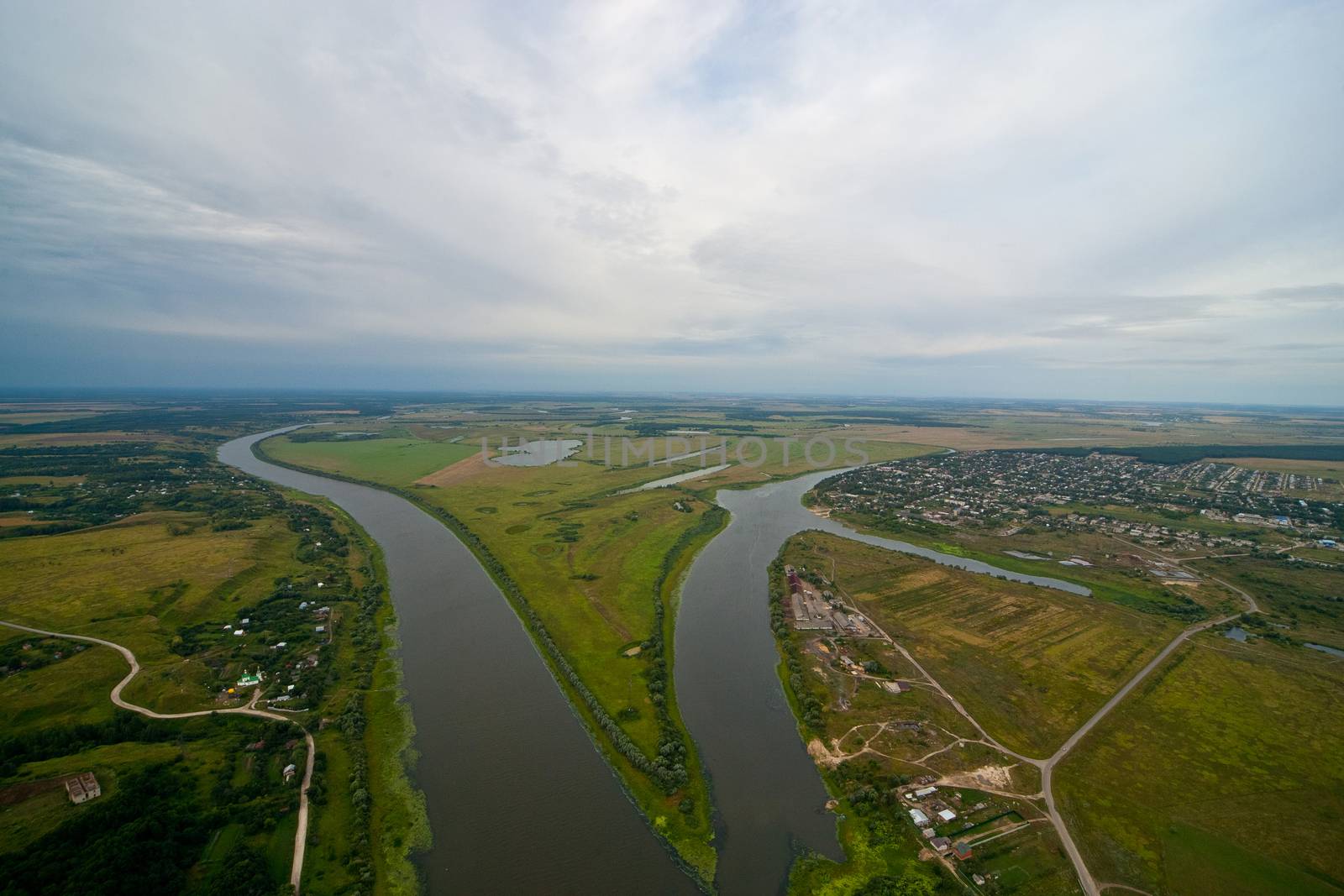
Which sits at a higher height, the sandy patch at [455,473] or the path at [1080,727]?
the sandy patch at [455,473]

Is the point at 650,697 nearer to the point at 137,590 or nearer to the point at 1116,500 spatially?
the point at 137,590

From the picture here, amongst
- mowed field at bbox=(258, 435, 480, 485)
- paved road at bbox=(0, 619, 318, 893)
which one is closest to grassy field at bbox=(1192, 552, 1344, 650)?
paved road at bbox=(0, 619, 318, 893)

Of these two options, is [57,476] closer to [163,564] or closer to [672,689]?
[163,564]

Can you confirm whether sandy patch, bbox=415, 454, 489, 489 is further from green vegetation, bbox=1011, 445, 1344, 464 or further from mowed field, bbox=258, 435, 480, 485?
green vegetation, bbox=1011, 445, 1344, 464

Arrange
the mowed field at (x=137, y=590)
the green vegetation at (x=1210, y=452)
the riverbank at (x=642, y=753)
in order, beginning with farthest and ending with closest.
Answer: the green vegetation at (x=1210, y=452) → the mowed field at (x=137, y=590) → the riverbank at (x=642, y=753)

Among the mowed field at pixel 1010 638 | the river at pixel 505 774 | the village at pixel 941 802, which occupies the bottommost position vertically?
the river at pixel 505 774

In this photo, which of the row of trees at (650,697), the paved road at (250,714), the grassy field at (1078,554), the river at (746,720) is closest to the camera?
the paved road at (250,714)

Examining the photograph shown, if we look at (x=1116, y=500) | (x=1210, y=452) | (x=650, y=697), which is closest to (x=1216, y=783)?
(x=650, y=697)

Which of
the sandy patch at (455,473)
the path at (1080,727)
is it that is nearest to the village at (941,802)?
the path at (1080,727)

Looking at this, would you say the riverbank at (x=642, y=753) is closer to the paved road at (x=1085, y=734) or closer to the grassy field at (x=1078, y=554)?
the paved road at (x=1085, y=734)
